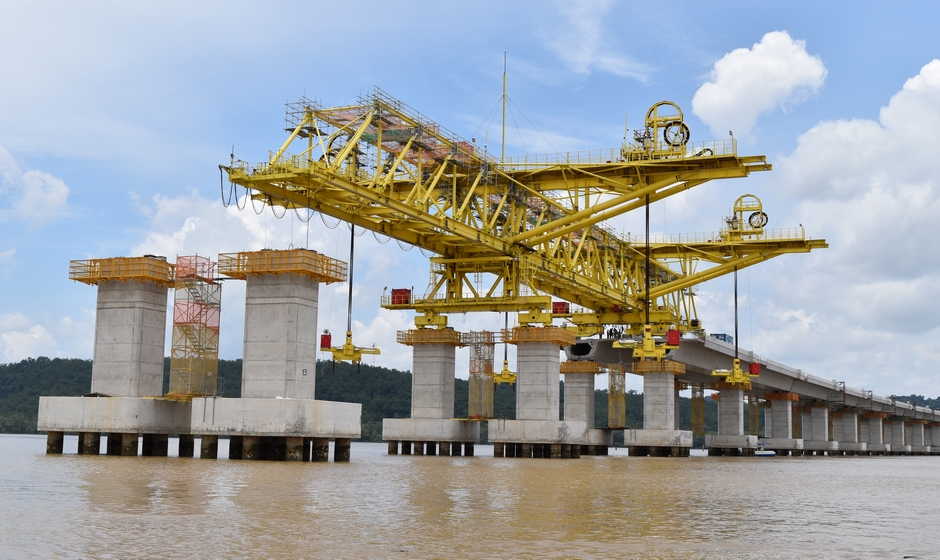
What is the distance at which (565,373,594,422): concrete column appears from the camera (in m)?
90.1

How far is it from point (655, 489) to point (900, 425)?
141286 mm

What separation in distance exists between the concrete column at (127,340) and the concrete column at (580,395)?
4606cm

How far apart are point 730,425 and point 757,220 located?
3498 centimetres

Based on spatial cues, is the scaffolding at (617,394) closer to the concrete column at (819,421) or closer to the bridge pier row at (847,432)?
the concrete column at (819,421)

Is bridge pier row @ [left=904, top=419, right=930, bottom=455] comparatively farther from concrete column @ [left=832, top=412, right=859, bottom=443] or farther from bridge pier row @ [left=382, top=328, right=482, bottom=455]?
bridge pier row @ [left=382, top=328, right=482, bottom=455]

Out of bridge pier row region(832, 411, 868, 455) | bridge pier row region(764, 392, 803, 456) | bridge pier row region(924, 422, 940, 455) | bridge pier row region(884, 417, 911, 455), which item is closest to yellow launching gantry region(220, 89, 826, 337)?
bridge pier row region(764, 392, 803, 456)

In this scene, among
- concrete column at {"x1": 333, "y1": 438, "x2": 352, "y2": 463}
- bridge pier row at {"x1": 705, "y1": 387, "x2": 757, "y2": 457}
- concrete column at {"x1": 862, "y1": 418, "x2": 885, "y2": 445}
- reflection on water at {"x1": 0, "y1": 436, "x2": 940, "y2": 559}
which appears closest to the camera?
reflection on water at {"x1": 0, "y1": 436, "x2": 940, "y2": 559}

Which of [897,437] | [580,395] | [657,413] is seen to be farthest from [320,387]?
[897,437]

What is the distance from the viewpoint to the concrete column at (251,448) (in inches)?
1758

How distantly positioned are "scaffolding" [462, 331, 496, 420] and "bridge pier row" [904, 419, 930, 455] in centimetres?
11692

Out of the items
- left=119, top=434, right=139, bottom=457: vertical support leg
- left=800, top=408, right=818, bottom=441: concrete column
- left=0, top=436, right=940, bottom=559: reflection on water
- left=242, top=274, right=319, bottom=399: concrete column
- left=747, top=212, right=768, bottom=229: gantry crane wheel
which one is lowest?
left=0, top=436, right=940, bottom=559: reflection on water

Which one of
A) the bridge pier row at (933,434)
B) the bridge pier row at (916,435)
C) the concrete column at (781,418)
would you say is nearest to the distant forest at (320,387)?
the concrete column at (781,418)

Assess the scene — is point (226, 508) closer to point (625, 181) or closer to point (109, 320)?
point (109, 320)

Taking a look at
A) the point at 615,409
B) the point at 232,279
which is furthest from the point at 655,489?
the point at 615,409
